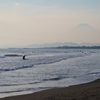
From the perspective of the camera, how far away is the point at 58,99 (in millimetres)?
6969

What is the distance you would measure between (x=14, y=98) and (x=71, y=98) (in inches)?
94.7

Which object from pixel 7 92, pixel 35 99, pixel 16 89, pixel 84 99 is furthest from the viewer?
pixel 16 89

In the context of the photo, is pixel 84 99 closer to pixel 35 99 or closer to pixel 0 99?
pixel 35 99

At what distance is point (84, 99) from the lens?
22.4 ft

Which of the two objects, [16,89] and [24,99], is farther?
[16,89]

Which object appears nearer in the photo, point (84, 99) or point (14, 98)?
point (84, 99)

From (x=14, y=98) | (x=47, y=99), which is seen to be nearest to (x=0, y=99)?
(x=14, y=98)

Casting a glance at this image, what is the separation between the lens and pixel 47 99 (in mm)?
7035

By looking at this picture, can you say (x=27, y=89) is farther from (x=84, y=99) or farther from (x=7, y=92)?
(x=84, y=99)

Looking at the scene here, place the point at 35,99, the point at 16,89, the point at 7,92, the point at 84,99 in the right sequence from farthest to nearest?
the point at 16,89 → the point at 7,92 → the point at 35,99 → the point at 84,99

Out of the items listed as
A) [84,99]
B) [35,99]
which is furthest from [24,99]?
[84,99]

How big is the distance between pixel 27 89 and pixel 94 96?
12.7 feet

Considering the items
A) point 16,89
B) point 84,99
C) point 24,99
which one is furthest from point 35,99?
point 16,89

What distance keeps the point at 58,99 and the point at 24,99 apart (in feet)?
4.74
